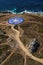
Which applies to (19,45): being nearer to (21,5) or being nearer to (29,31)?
(29,31)

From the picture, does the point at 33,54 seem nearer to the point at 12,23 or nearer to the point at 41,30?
the point at 41,30

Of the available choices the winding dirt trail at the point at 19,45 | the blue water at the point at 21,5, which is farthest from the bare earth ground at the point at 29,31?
the blue water at the point at 21,5

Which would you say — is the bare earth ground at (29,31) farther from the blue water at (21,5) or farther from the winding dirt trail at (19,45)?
the blue water at (21,5)

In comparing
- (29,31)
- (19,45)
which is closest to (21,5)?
(29,31)

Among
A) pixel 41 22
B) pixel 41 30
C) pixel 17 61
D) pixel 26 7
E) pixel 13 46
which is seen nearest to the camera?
pixel 17 61

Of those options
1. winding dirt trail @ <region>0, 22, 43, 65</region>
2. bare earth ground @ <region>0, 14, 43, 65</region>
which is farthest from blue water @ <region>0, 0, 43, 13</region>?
winding dirt trail @ <region>0, 22, 43, 65</region>

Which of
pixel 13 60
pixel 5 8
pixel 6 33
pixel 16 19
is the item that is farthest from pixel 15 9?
pixel 13 60
